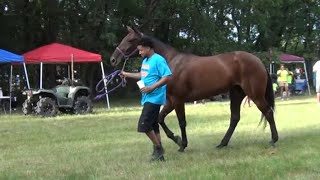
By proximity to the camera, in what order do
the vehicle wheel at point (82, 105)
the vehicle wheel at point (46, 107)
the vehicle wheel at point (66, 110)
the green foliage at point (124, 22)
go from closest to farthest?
the vehicle wheel at point (46, 107)
the vehicle wheel at point (82, 105)
the vehicle wheel at point (66, 110)
the green foliage at point (124, 22)

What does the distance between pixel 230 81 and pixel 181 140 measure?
1468 mm

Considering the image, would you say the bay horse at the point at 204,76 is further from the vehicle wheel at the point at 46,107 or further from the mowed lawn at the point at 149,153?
the vehicle wheel at the point at 46,107

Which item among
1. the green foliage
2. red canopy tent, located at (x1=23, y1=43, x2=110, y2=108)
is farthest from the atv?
the green foliage

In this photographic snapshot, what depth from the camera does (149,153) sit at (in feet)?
29.3

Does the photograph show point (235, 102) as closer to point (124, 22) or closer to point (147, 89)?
point (147, 89)

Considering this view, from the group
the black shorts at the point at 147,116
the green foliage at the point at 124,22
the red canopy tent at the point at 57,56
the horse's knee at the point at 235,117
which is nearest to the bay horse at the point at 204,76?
the horse's knee at the point at 235,117

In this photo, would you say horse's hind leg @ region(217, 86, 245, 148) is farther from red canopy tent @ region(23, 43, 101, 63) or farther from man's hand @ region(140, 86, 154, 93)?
red canopy tent @ region(23, 43, 101, 63)

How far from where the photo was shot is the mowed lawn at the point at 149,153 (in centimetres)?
693

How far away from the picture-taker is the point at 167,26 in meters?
35.3

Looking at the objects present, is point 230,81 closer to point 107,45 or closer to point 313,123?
point 313,123

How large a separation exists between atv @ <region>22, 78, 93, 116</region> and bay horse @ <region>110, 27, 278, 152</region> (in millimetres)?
9365

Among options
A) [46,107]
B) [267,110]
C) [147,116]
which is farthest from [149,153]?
[46,107]

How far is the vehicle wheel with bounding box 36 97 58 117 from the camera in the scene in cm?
1830

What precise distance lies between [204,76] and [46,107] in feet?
33.5
